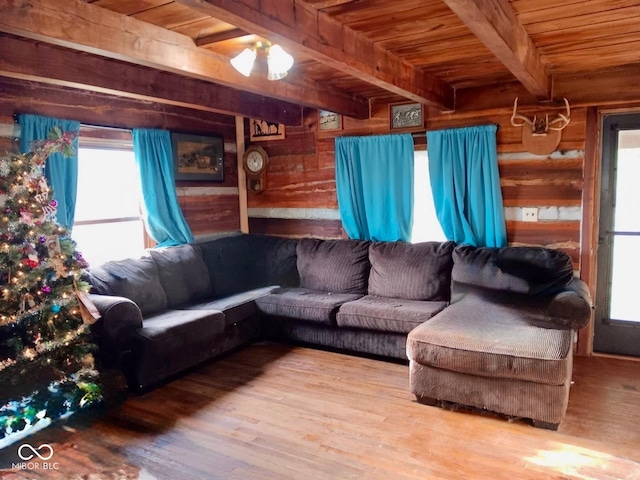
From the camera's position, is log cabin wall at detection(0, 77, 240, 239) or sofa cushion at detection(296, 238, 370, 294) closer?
log cabin wall at detection(0, 77, 240, 239)

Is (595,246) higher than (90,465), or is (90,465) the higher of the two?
(595,246)

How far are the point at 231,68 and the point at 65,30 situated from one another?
3.37 ft

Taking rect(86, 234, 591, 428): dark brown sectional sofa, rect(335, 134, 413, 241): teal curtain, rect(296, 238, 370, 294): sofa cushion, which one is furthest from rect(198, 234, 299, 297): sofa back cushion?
rect(335, 134, 413, 241): teal curtain

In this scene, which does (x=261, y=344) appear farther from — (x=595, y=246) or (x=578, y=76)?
(x=578, y=76)

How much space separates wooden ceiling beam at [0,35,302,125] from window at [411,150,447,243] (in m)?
1.56

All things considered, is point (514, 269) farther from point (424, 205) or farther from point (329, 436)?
point (329, 436)

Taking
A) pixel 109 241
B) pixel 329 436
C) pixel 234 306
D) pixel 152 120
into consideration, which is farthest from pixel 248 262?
pixel 329 436

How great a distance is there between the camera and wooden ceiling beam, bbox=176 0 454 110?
5.91 feet

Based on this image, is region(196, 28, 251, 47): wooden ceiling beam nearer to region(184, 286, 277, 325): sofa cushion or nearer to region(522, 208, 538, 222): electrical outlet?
region(184, 286, 277, 325): sofa cushion

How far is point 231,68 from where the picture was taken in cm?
296

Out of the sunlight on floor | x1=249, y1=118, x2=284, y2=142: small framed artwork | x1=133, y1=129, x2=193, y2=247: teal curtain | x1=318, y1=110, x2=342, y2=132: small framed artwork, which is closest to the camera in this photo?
the sunlight on floor

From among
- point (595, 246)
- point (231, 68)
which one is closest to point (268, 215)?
point (231, 68)

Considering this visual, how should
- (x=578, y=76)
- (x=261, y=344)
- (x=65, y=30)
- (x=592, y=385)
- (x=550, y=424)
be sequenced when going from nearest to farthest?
(x=65, y=30) < (x=550, y=424) < (x=592, y=385) < (x=578, y=76) < (x=261, y=344)

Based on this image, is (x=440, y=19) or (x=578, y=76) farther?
(x=578, y=76)
